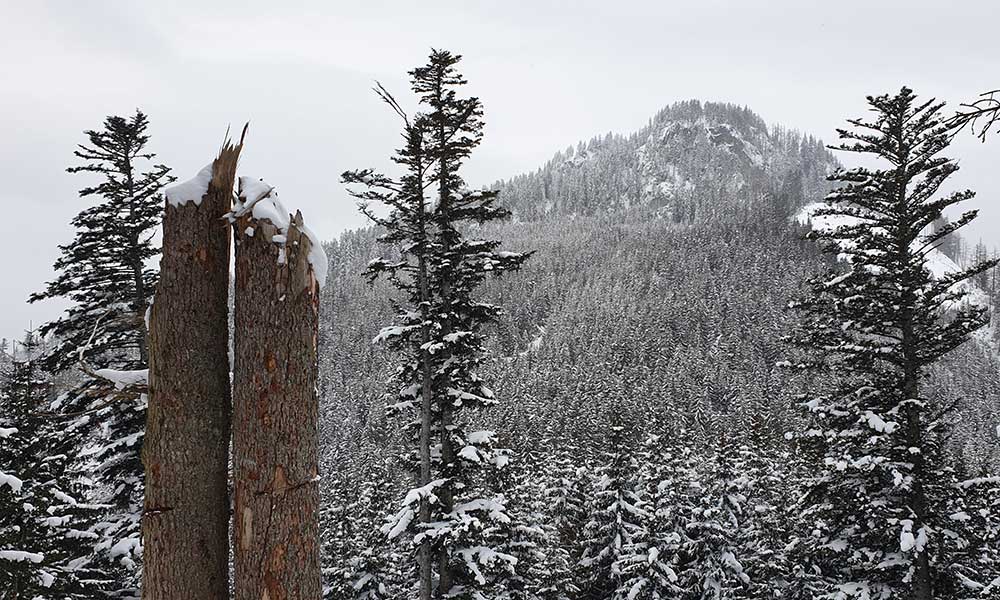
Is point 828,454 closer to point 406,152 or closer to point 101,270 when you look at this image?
point 406,152

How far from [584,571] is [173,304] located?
2457cm

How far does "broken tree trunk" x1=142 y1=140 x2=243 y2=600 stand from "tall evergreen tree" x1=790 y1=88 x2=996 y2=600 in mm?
11027

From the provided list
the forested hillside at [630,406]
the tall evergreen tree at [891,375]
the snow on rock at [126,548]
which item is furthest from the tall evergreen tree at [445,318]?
the tall evergreen tree at [891,375]

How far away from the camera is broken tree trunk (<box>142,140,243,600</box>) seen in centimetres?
317

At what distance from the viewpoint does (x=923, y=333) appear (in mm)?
11438

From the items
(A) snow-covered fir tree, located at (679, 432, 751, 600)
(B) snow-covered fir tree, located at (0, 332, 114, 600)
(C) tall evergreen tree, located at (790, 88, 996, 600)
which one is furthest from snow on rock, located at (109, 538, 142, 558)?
(A) snow-covered fir tree, located at (679, 432, 751, 600)

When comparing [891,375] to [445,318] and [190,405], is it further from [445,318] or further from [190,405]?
[190,405]

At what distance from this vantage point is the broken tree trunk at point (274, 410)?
3.07 m

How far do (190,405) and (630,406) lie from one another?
72231 mm

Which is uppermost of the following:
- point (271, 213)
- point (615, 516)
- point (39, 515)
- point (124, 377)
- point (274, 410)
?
point (271, 213)

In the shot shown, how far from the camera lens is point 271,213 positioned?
126 inches

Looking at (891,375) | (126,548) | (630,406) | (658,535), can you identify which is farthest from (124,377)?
(630,406)

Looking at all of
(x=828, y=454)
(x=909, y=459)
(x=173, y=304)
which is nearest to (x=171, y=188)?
(x=173, y=304)

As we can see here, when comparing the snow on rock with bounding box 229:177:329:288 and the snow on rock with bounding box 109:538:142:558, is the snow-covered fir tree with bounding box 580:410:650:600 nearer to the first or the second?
the snow on rock with bounding box 109:538:142:558
